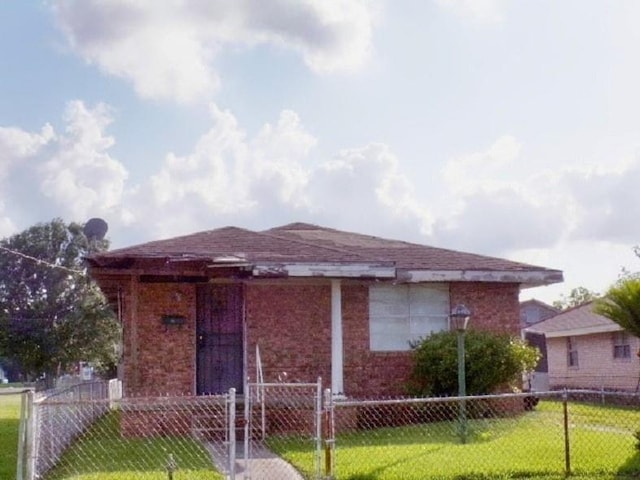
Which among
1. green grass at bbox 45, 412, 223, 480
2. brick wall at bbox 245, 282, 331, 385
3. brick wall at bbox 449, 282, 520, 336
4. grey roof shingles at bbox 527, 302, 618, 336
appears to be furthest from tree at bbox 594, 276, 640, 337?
grey roof shingles at bbox 527, 302, 618, 336

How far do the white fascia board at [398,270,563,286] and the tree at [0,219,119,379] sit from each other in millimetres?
25631

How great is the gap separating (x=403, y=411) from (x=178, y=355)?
406cm

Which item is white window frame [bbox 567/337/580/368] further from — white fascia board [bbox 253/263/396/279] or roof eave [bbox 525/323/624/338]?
white fascia board [bbox 253/263/396/279]

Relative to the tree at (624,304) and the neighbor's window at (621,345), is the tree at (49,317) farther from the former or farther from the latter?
the tree at (624,304)

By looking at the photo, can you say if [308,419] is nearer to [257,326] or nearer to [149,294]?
[257,326]

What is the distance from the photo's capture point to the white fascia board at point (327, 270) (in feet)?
44.7

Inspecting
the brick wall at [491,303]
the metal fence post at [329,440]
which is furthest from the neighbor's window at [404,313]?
the metal fence post at [329,440]

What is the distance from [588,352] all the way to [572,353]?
4.53ft

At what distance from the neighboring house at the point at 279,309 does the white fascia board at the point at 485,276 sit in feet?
0.07

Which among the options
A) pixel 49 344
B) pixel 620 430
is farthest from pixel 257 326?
pixel 49 344

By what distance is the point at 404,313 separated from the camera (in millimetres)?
15484

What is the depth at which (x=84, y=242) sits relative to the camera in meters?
40.9

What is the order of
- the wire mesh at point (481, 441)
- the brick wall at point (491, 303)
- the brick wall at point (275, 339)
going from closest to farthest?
the wire mesh at point (481, 441), the brick wall at point (275, 339), the brick wall at point (491, 303)

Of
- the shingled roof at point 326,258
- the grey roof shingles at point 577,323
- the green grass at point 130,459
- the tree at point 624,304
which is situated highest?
the shingled roof at point 326,258
